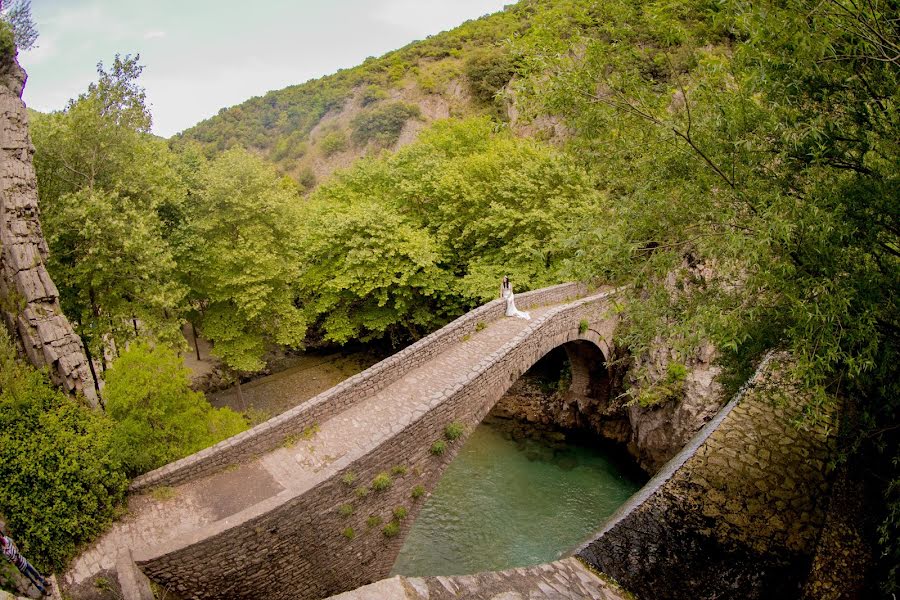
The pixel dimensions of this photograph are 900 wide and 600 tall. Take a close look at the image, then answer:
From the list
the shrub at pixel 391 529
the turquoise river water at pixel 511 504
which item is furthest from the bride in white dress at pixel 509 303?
the shrub at pixel 391 529

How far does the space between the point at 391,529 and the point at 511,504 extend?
216 inches

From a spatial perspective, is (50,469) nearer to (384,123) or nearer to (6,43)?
(6,43)

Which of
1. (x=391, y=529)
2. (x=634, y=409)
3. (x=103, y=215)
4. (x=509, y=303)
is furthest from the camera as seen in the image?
(x=634, y=409)

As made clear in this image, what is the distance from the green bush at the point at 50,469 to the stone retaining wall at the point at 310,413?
0.85 meters

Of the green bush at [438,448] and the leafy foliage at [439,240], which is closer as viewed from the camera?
the green bush at [438,448]

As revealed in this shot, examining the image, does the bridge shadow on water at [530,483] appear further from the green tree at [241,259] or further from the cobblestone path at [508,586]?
the green tree at [241,259]

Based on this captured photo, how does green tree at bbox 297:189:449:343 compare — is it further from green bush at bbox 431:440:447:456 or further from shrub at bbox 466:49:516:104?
shrub at bbox 466:49:516:104

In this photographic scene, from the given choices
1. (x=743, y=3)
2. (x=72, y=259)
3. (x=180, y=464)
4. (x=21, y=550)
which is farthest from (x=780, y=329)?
(x=72, y=259)

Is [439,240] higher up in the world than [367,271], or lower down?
higher up

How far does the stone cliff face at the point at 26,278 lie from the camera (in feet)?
30.0

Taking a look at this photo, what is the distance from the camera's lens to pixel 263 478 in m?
8.74

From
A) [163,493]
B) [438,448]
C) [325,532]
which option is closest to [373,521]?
[325,532]

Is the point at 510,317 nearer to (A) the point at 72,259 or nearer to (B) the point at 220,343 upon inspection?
(B) the point at 220,343

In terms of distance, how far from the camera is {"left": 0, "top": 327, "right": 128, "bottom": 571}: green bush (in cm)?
672
